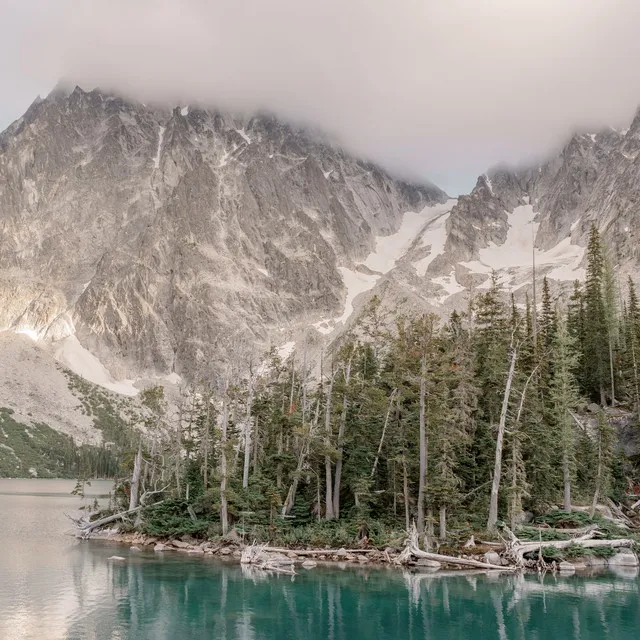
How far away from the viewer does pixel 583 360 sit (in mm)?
66188

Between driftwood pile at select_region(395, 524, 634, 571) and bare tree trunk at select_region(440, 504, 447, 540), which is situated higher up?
bare tree trunk at select_region(440, 504, 447, 540)

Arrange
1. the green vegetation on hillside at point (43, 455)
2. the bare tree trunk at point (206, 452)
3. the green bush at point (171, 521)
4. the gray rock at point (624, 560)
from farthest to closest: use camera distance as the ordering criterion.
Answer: the green vegetation on hillside at point (43, 455), the bare tree trunk at point (206, 452), the green bush at point (171, 521), the gray rock at point (624, 560)

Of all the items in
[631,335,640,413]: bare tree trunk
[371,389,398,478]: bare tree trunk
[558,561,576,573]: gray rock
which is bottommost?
[558,561,576,573]: gray rock

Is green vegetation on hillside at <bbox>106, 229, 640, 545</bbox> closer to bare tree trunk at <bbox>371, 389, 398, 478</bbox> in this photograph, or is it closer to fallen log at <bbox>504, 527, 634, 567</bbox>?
bare tree trunk at <bbox>371, 389, 398, 478</bbox>

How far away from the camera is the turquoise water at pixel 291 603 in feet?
83.0

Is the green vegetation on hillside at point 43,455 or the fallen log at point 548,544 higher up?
the green vegetation on hillside at point 43,455

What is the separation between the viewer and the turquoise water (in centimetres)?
2531

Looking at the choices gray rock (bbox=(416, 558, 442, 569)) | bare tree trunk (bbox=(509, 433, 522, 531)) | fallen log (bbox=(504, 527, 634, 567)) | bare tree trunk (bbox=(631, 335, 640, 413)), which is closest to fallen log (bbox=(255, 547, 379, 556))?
gray rock (bbox=(416, 558, 442, 569))

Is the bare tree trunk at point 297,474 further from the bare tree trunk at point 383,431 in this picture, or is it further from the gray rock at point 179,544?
the gray rock at point 179,544

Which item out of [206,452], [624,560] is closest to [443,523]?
[624,560]

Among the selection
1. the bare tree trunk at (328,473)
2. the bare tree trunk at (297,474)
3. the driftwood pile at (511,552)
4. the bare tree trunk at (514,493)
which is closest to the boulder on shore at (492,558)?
the driftwood pile at (511,552)

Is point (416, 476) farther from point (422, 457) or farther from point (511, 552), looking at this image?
point (511, 552)

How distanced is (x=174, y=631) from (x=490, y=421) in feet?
95.2

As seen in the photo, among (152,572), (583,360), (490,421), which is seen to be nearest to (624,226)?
(583,360)
